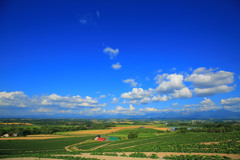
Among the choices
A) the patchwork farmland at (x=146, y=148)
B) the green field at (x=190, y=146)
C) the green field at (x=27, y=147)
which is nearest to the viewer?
the patchwork farmland at (x=146, y=148)

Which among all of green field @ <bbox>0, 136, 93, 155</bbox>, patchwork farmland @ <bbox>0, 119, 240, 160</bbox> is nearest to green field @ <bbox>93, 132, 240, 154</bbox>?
patchwork farmland @ <bbox>0, 119, 240, 160</bbox>

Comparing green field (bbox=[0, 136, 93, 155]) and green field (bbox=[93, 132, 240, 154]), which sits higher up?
green field (bbox=[93, 132, 240, 154])

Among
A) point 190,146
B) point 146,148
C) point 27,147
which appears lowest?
point 27,147

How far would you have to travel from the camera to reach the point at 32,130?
103 metres

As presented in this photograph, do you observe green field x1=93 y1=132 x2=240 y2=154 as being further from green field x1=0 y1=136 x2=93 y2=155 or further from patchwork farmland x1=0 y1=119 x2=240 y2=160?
green field x1=0 y1=136 x2=93 y2=155

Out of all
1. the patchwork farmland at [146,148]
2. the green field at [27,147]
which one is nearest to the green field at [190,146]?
the patchwork farmland at [146,148]

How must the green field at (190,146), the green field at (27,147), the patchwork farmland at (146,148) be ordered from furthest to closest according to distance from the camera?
the green field at (27,147)
the green field at (190,146)
the patchwork farmland at (146,148)

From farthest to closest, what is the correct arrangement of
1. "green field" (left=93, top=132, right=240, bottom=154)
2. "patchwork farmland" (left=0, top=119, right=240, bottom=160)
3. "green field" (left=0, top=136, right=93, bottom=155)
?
"green field" (left=0, top=136, right=93, bottom=155), "green field" (left=93, top=132, right=240, bottom=154), "patchwork farmland" (left=0, top=119, right=240, bottom=160)

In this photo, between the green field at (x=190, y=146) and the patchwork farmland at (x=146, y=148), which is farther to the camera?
the green field at (x=190, y=146)

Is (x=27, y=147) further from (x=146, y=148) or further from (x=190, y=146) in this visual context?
(x=190, y=146)

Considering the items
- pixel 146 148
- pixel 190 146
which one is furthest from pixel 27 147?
pixel 190 146

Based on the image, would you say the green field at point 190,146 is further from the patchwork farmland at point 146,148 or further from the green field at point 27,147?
the green field at point 27,147

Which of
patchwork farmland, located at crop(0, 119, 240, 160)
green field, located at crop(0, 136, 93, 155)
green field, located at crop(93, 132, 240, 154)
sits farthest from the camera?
green field, located at crop(0, 136, 93, 155)

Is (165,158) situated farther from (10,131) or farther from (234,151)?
(10,131)
